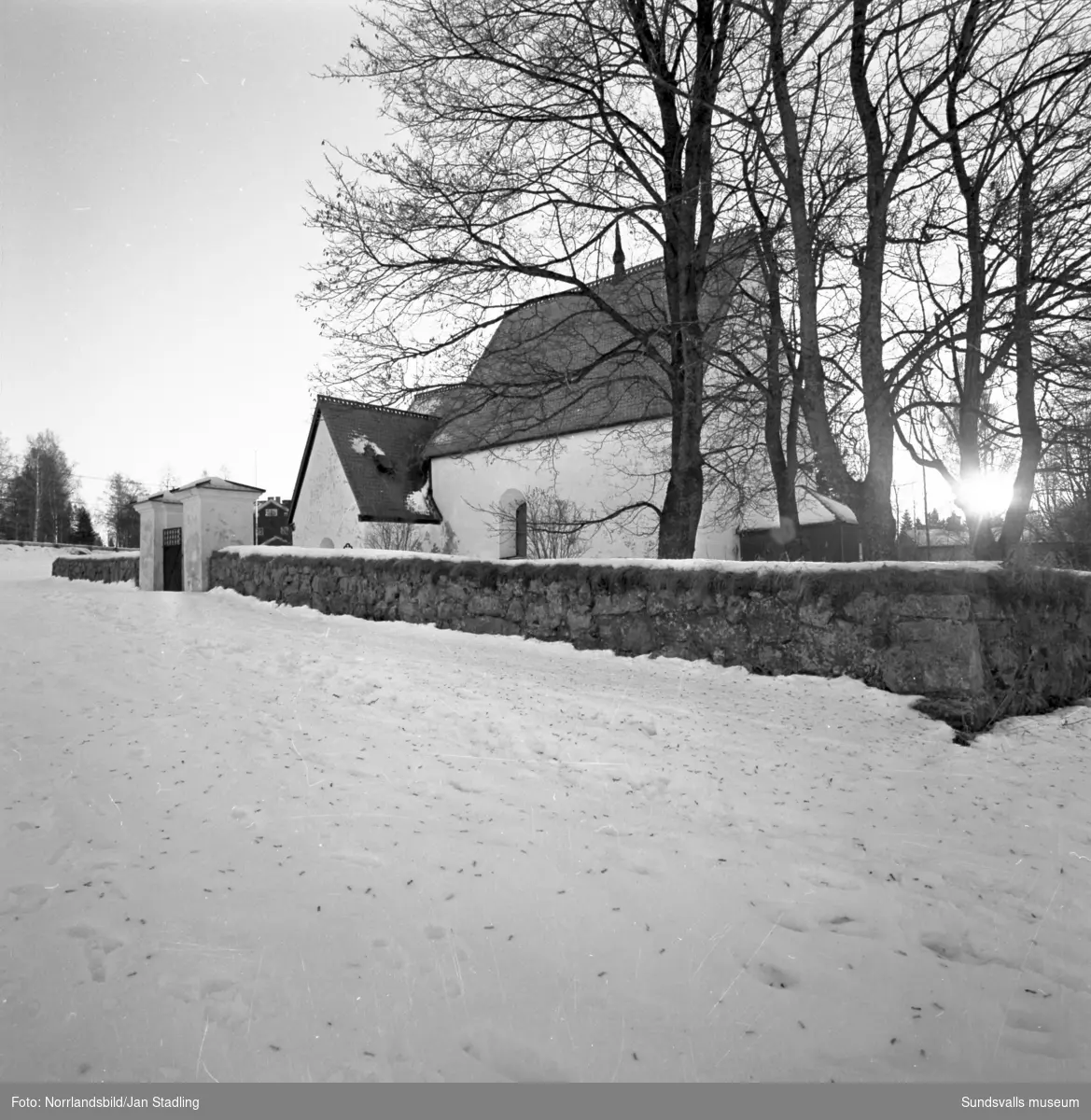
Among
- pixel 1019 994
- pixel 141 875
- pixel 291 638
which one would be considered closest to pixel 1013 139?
pixel 1019 994

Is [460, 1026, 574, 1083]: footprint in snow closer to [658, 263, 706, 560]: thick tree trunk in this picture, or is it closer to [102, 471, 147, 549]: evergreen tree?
[658, 263, 706, 560]: thick tree trunk

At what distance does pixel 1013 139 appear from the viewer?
307 inches

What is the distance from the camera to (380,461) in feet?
68.5

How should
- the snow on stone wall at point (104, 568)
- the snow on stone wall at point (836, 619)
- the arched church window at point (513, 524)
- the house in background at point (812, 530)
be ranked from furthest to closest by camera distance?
1. the arched church window at point (513, 524)
2. the snow on stone wall at point (104, 568)
3. the house in background at point (812, 530)
4. the snow on stone wall at point (836, 619)

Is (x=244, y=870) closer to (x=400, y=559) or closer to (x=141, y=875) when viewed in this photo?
(x=141, y=875)

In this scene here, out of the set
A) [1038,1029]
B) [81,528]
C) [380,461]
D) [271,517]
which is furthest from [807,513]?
[81,528]

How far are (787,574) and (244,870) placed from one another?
4.78 m

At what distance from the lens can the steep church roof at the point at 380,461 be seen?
1980 centimetres

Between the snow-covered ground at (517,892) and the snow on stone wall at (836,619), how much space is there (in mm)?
624

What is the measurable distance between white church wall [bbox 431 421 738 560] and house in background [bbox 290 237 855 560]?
0.13ft

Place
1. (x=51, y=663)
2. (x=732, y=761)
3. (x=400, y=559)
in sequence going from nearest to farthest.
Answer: (x=732, y=761) → (x=51, y=663) → (x=400, y=559)

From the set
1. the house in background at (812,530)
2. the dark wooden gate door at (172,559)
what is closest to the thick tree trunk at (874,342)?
the house in background at (812,530)

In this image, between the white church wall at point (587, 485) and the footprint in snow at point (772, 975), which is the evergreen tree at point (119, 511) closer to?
the white church wall at point (587, 485)

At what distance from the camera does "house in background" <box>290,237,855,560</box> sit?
9586 millimetres
